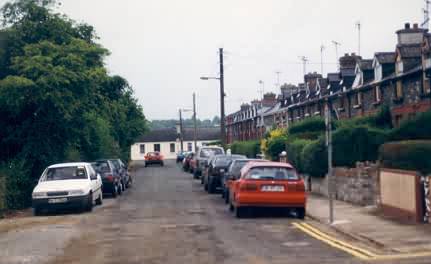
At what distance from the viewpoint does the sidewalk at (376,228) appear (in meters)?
13.4

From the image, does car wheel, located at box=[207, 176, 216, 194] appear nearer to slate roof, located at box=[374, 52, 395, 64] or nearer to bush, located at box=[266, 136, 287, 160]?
bush, located at box=[266, 136, 287, 160]

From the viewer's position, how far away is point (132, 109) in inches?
2591

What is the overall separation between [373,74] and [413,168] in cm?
2399

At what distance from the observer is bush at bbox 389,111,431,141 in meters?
24.1

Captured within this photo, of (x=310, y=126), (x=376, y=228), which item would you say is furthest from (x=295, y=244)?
(x=310, y=126)

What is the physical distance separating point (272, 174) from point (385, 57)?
2079 cm

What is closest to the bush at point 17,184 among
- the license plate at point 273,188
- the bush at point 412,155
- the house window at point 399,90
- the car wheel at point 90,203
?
the car wheel at point 90,203

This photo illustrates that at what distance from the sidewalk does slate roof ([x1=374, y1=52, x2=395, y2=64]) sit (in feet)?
57.3

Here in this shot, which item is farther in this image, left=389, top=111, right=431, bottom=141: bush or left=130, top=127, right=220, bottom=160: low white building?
left=130, top=127, right=220, bottom=160: low white building

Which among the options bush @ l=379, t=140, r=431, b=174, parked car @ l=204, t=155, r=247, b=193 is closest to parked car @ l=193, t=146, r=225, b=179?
parked car @ l=204, t=155, r=247, b=193

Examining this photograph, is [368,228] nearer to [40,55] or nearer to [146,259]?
[146,259]

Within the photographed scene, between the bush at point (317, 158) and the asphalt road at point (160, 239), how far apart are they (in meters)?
6.00

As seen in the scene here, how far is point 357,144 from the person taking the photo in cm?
2527

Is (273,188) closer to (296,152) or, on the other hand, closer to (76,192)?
(76,192)
